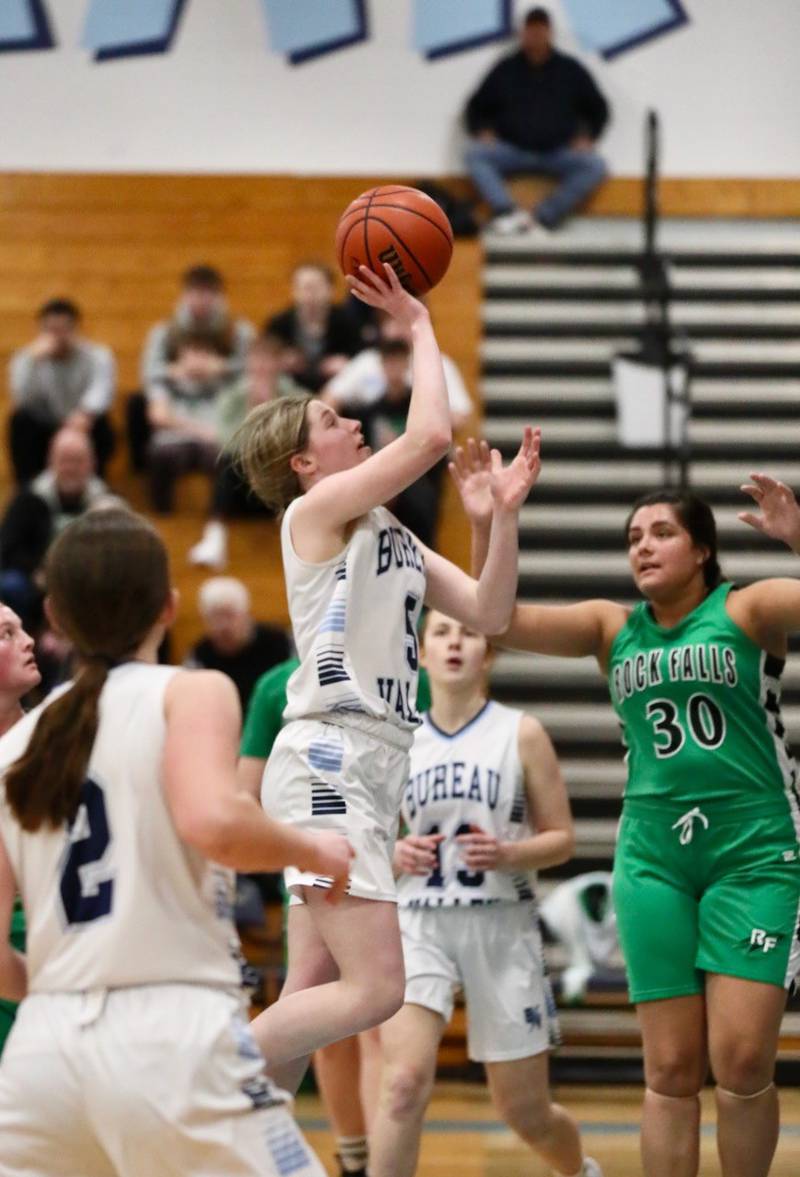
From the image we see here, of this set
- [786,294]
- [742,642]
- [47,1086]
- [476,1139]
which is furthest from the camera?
[786,294]

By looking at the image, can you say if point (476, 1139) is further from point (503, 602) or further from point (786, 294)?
point (786, 294)

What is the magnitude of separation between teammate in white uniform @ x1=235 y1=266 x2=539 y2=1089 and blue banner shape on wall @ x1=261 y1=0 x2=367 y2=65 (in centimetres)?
918

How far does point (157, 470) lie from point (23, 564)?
4.53 feet

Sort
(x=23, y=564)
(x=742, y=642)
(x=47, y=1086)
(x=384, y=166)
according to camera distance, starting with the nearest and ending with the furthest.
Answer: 1. (x=47, y=1086)
2. (x=742, y=642)
3. (x=23, y=564)
4. (x=384, y=166)

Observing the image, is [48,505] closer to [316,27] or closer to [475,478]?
[316,27]

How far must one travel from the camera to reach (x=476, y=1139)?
6797mm

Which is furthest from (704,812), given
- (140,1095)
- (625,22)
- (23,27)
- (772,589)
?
(23,27)

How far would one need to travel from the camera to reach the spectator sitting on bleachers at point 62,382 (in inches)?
431

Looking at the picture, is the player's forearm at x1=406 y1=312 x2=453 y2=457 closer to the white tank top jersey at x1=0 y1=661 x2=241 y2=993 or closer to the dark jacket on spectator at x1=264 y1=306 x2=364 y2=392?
the white tank top jersey at x1=0 y1=661 x2=241 y2=993

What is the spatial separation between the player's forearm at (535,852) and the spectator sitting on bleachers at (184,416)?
19.1ft

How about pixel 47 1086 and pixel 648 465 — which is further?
pixel 648 465

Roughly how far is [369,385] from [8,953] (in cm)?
750

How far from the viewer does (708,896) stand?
4777mm

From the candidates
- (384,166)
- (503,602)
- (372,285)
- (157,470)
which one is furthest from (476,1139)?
(384,166)
